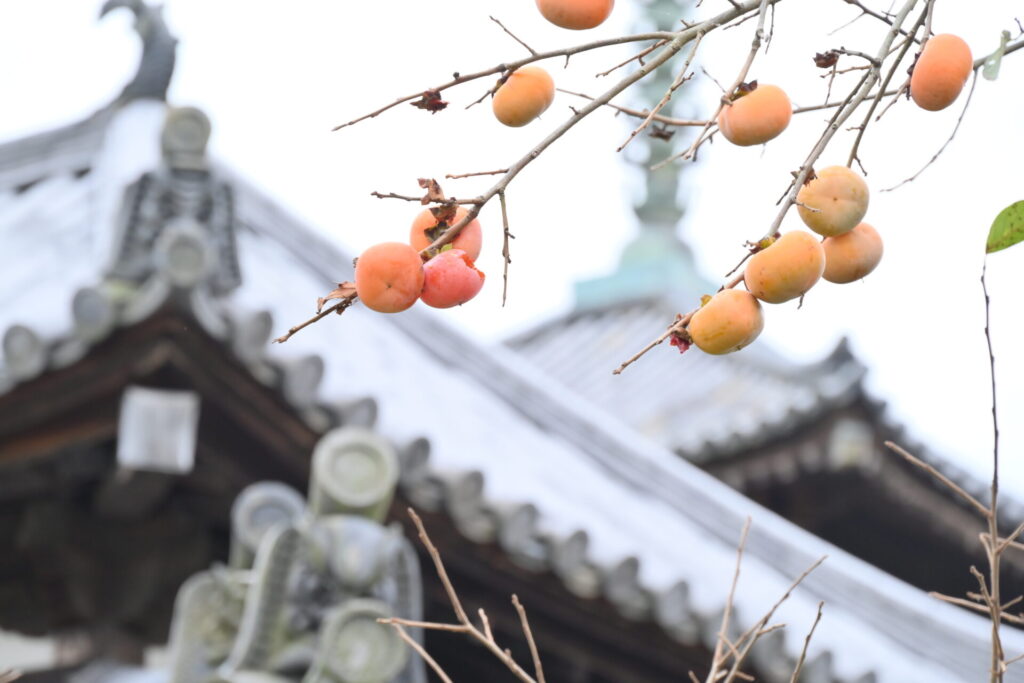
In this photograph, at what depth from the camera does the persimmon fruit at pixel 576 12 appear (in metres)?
1.06

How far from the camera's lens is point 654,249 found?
348 inches

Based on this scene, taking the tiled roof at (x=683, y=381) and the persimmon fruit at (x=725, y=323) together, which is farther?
the tiled roof at (x=683, y=381)

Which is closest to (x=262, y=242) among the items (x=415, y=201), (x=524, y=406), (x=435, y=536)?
(x=524, y=406)

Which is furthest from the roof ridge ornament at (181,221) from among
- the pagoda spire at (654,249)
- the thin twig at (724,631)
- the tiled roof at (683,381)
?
the pagoda spire at (654,249)

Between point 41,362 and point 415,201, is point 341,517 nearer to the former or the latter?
point 41,362

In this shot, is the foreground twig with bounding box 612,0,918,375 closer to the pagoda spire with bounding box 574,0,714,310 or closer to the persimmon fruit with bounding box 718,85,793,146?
the persimmon fruit with bounding box 718,85,793,146

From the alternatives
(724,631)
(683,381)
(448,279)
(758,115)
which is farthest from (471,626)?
(683,381)

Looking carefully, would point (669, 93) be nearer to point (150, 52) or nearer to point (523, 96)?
point (523, 96)

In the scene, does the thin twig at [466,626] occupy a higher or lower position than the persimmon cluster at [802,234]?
lower

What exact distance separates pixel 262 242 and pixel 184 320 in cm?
134

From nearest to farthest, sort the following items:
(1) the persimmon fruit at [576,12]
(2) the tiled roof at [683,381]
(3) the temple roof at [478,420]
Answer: (1) the persimmon fruit at [576,12] → (3) the temple roof at [478,420] → (2) the tiled roof at [683,381]

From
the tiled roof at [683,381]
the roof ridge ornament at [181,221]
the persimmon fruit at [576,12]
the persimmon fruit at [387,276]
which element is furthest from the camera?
the tiled roof at [683,381]

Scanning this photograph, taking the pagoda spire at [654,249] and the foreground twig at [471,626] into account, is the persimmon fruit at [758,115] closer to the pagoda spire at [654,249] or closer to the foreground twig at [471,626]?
the foreground twig at [471,626]

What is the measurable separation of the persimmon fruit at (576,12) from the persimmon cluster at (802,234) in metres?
0.11
